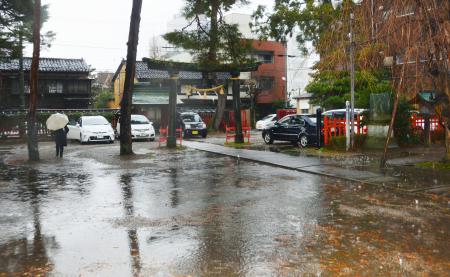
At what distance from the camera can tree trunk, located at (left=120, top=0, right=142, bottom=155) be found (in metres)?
17.2

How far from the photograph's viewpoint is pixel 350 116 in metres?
17.8

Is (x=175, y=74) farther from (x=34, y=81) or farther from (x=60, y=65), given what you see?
(x=60, y=65)

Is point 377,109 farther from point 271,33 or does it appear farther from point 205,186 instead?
point 205,186

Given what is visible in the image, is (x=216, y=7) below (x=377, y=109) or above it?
above

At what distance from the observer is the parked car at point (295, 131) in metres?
18.9

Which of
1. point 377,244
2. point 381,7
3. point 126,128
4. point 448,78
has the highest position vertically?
point 381,7

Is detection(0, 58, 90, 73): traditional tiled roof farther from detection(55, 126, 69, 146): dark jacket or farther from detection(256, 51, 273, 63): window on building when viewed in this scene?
detection(55, 126, 69, 146): dark jacket

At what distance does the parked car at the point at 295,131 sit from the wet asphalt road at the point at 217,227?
7189 mm

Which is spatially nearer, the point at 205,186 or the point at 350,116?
the point at 205,186

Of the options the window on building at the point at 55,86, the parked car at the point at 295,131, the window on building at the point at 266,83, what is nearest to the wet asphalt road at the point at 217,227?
the parked car at the point at 295,131

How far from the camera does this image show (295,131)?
19828mm

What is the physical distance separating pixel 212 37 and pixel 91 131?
8980 mm

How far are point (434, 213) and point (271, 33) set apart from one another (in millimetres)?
15153

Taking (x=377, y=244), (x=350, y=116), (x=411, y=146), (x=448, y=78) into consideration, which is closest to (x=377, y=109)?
(x=350, y=116)
